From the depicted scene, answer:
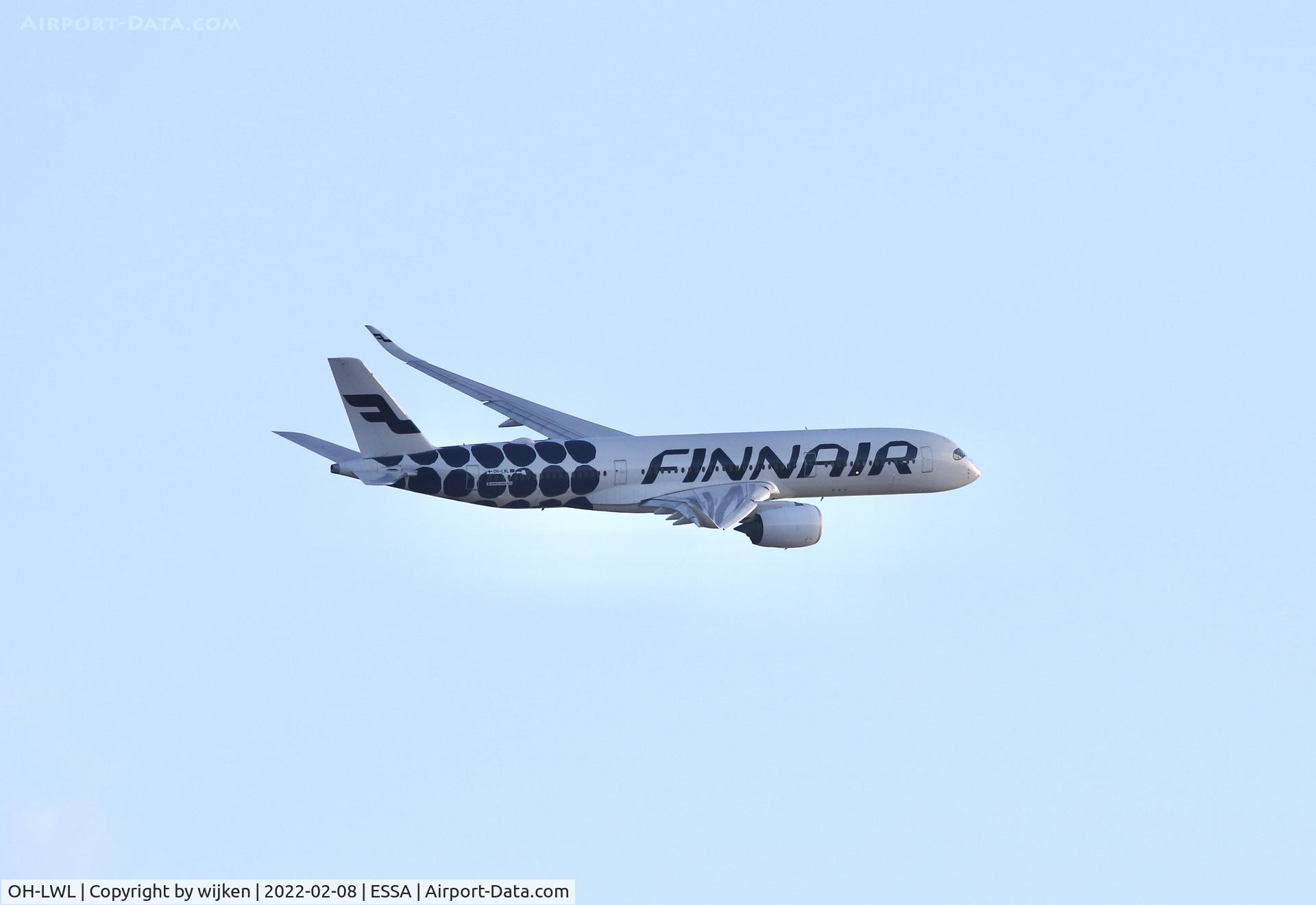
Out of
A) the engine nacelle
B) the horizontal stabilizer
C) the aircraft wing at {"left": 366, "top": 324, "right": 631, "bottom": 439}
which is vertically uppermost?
the aircraft wing at {"left": 366, "top": 324, "right": 631, "bottom": 439}

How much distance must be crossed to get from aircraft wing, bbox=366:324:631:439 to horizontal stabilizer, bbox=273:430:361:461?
10.7 metres

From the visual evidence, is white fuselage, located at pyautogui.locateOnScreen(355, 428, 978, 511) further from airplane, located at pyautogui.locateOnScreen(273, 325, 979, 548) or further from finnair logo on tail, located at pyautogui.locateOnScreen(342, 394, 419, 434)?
finnair logo on tail, located at pyautogui.locateOnScreen(342, 394, 419, 434)

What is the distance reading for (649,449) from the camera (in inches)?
3716

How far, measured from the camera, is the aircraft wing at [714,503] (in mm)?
91125

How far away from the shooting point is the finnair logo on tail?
298ft

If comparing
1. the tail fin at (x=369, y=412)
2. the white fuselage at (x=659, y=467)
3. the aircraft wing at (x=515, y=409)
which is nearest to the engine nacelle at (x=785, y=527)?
the white fuselage at (x=659, y=467)

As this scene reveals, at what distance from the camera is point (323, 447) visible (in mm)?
90875

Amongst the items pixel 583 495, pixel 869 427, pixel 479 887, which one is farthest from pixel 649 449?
pixel 479 887

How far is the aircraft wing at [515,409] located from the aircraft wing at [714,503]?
13.9 feet

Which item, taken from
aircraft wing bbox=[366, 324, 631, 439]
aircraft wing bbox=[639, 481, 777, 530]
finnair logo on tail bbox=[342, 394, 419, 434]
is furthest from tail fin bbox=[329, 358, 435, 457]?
aircraft wing bbox=[639, 481, 777, 530]

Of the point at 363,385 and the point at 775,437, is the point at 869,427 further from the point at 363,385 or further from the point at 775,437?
the point at 363,385

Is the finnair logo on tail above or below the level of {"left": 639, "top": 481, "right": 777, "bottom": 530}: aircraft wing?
above

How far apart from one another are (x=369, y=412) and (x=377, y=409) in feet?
1.13

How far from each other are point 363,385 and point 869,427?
24.4 m
